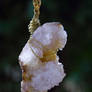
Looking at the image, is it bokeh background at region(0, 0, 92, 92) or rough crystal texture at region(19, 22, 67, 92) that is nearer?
rough crystal texture at region(19, 22, 67, 92)

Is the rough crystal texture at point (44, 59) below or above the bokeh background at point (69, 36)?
above

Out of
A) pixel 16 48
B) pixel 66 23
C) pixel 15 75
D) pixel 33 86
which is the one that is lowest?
pixel 15 75

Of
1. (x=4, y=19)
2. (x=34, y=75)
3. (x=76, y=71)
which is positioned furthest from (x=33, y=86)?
(x=4, y=19)

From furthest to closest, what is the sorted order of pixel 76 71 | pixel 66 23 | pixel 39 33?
pixel 66 23
pixel 76 71
pixel 39 33

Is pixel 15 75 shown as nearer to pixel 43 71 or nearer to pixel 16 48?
pixel 16 48

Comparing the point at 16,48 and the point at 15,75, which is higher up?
the point at 16,48

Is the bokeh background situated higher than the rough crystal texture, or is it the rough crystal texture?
the rough crystal texture
